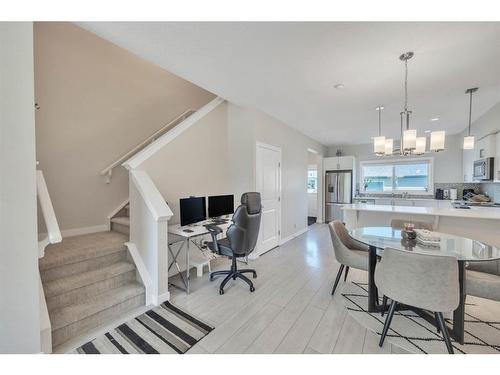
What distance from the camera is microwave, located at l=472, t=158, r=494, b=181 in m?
3.66

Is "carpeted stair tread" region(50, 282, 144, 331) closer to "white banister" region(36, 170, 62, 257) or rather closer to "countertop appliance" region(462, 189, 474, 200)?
"white banister" region(36, 170, 62, 257)

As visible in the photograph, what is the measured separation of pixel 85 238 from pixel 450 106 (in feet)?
19.2

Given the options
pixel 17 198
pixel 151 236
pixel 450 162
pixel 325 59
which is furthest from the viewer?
pixel 450 162

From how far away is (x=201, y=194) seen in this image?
3625 millimetres

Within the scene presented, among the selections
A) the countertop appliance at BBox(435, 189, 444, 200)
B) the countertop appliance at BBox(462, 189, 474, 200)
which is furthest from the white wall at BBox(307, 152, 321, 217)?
the countertop appliance at BBox(462, 189, 474, 200)

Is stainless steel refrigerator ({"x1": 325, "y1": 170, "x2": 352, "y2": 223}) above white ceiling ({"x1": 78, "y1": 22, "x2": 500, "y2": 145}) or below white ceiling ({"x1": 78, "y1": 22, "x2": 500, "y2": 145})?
below

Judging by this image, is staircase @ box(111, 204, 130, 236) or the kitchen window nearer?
staircase @ box(111, 204, 130, 236)

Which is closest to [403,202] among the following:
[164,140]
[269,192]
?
[269,192]

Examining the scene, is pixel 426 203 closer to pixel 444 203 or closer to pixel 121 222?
pixel 444 203

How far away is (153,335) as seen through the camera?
A: 189 cm

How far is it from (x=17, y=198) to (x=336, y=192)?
267 inches

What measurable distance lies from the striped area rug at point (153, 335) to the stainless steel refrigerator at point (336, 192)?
571 centimetres
